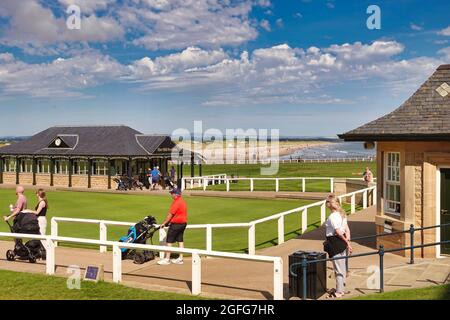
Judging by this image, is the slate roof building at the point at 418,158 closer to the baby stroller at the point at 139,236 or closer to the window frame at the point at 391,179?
the window frame at the point at 391,179

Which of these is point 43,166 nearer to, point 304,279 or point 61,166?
point 61,166

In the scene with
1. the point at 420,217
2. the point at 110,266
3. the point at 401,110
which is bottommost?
the point at 110,266

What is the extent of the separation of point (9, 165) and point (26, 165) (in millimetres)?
1795

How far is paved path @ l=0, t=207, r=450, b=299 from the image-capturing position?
8945mm

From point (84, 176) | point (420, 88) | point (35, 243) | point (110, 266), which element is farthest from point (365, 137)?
point (84, 176)

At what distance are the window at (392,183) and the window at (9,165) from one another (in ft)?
105

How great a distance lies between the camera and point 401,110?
12531 mm

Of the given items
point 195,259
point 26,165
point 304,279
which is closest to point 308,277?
point 304,279

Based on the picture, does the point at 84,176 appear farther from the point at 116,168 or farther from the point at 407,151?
the point at 407,151

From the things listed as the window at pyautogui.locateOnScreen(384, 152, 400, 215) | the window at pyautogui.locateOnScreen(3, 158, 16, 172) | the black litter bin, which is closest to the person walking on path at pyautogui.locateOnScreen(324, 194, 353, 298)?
the black litter bin

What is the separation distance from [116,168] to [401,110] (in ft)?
79.4
